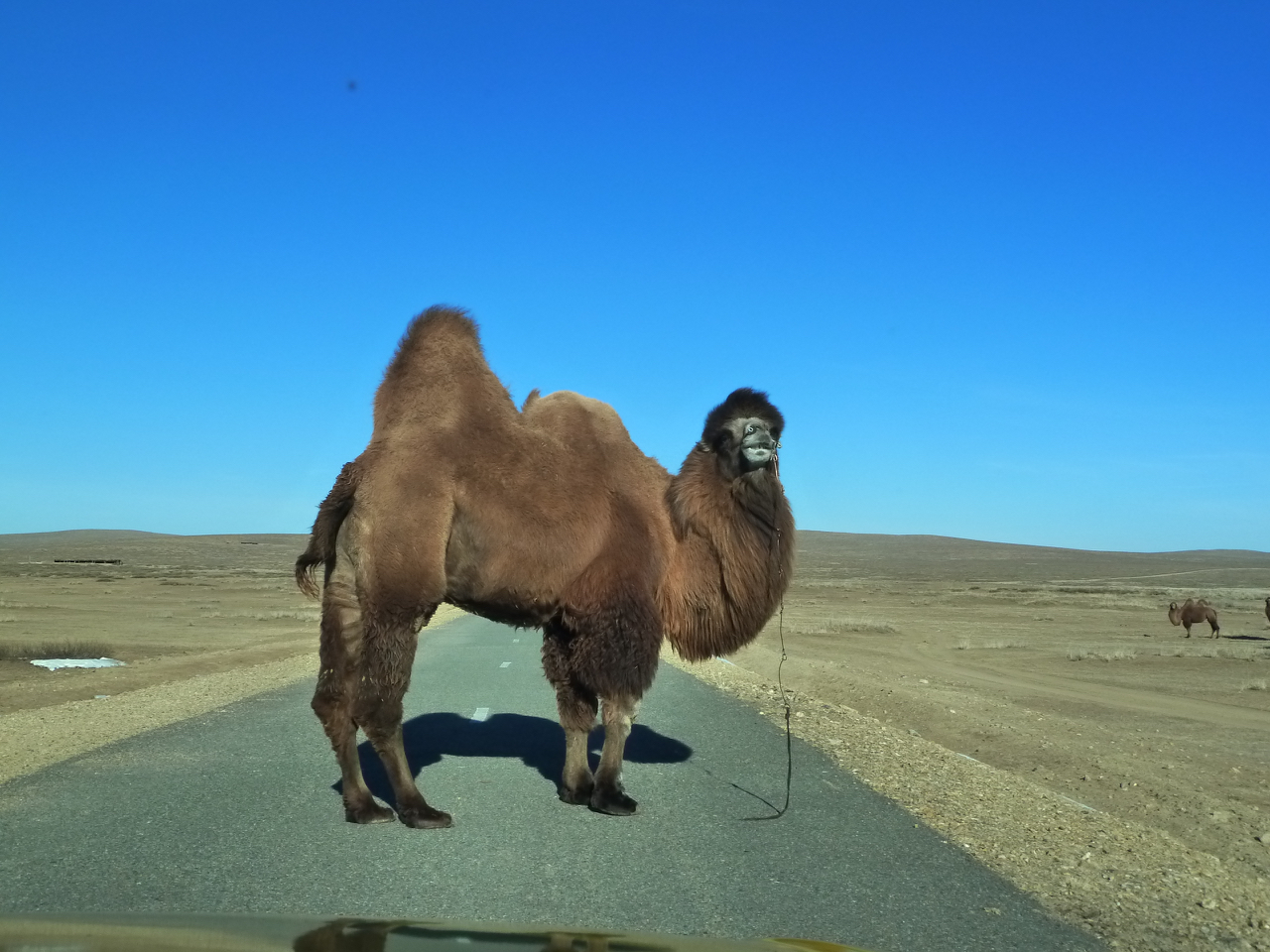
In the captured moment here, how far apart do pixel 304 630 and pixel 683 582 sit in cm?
3297

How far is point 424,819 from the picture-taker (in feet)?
23.0

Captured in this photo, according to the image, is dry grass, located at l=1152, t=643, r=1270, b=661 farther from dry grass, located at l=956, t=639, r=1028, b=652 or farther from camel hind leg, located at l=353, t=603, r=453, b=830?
camel hind leg, located at l=353, t=603, r=453, b=830

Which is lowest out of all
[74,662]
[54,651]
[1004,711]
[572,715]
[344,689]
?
[74,662]

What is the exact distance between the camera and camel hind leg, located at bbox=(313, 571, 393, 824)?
285 inches

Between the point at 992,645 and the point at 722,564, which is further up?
the point at 722,564

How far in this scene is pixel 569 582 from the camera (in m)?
7.84

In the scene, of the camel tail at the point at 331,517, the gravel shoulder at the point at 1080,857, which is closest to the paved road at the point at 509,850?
the gravel shoulder at the point at 1080,857

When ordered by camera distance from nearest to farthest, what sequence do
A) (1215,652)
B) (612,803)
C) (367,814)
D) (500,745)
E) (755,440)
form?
(367,814), (612,803), (755,440), (500,745), (1215,652)

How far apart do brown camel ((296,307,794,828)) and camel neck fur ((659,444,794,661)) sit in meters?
0.01

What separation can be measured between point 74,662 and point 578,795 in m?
21.6

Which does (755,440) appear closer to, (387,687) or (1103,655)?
(387,687)

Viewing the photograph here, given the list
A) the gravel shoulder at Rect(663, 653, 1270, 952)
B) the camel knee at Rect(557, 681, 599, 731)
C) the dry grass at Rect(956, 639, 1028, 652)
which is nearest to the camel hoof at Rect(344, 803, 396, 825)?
the camel knee at Rect(557, 681, 599, 731)

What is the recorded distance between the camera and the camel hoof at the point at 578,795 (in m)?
7.89

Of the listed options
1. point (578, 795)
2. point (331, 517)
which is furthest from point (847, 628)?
point (331, 517)
